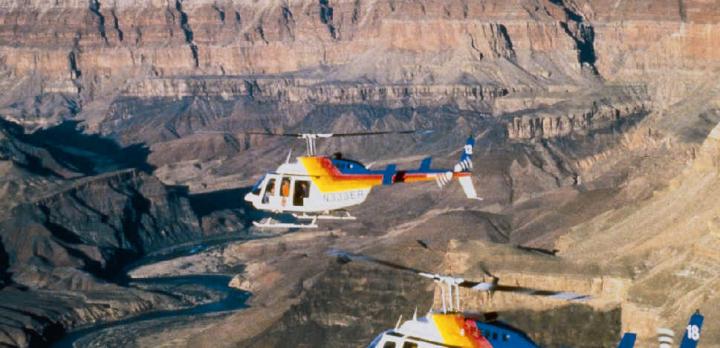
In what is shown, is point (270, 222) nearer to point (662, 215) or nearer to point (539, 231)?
point (662, 215)

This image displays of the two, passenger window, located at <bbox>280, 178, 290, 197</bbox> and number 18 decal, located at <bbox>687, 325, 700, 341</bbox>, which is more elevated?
passenger window, located at <bbox>280, 178, 290, 197</bbox>

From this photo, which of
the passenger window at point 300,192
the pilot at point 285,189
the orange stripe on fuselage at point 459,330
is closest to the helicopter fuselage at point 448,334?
the orange stripe on fuselage at point 459,330

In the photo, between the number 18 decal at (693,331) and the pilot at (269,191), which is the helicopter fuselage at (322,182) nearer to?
the pilot at (269,191)

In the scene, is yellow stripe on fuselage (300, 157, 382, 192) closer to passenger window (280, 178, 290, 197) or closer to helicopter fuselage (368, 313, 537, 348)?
passenger window (280, 178, 290, 197)

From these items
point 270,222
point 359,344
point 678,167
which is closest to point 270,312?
point 359,344

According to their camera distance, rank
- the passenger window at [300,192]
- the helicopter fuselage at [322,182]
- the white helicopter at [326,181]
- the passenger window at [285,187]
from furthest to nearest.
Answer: the passenger window at [285,187], the passenger window at [300,192], the helicopter fuselage at [322,182], the white helicopter at [326,181]

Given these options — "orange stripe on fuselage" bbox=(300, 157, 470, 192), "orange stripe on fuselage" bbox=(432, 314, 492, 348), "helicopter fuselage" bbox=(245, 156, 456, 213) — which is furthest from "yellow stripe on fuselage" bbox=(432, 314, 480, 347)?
"orange stripe on fuselage" bbox=(300, 157, 470, 192)

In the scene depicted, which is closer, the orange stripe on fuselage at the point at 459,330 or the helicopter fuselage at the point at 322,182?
the orange stripe on fuselage at the point at 459,330
